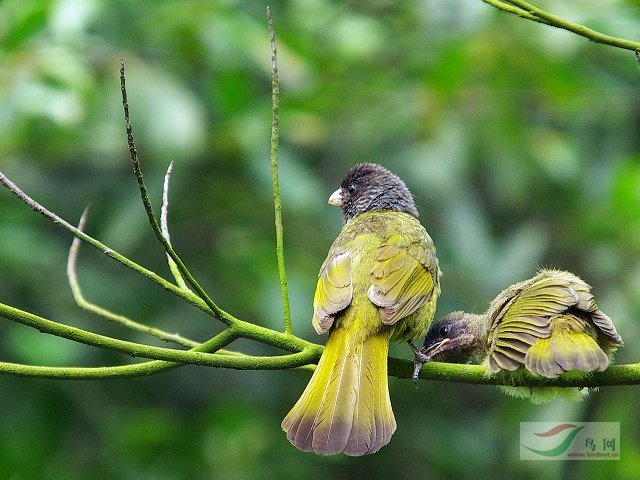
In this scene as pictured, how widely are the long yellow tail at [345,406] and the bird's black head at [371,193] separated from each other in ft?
4.64

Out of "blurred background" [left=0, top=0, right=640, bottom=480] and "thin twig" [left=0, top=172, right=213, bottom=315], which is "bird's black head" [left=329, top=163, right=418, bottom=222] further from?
"thin twig" [left=0, top=172, right=213, bottom=315]

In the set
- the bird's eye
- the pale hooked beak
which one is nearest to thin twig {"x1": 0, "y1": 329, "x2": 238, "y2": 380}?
the bird's eye

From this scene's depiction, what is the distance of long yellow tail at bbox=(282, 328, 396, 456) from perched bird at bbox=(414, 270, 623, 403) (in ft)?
1.14

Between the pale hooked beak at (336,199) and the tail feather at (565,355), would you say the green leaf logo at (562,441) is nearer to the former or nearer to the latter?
the tail feather at (565,355)

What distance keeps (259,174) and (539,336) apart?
9.07 feet

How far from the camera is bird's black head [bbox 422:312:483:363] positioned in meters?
3.82

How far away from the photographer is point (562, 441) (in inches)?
181

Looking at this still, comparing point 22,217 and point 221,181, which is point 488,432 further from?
point 22,217

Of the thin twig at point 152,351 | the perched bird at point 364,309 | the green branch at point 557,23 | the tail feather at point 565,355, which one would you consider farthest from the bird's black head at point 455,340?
the green branch at point 557,23

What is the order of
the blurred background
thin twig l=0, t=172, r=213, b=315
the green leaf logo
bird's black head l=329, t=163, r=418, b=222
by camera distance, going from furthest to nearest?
the blurred background, bird's black head l=329, t=163, r=418, b=222, the green leaf logo, thin twig l=0, t=172, r=213, b=315

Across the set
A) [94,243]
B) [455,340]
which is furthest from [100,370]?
[455,340]

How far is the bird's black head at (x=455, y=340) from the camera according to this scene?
12.5ft

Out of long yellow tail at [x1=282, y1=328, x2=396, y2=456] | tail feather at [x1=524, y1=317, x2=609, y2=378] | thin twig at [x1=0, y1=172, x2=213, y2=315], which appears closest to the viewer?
thin twig at [x1=0, y1=172, x2=213, y2=315]

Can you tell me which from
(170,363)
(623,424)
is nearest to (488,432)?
(623,424)
